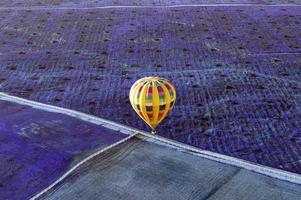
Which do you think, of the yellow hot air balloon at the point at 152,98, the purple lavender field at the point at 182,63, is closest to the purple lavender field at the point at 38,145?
the purple lavender field at the point at 182,63

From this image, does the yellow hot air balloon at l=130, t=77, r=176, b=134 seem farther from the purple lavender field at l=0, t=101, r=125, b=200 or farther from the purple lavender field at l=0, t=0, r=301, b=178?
the purple lavender field at l=0, t=101, r=125, b=200

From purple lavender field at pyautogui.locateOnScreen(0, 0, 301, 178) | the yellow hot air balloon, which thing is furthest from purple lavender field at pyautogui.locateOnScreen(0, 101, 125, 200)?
the yellow hot air balloon

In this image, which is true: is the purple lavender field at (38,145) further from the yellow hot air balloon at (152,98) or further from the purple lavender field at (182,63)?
the yellow hot air balloon at (152,98)

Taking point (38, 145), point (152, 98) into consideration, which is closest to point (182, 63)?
point (152, 98)

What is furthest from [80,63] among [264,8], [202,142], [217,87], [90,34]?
[264,8]

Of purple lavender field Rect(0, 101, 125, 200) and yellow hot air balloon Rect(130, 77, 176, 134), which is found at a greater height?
yellow hot air balloon Rect(130, 77, 176, 134)
